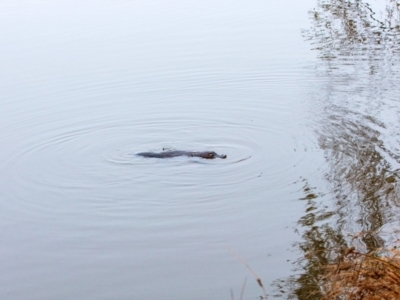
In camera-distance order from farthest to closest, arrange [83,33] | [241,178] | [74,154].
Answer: [83,33] < [74,154] < [241,178]

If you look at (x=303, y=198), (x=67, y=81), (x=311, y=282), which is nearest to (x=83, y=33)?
(x=67, y=81)

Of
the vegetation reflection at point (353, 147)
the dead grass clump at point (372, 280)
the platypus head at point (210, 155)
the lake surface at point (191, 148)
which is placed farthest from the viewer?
the platypus head at point (210, 155)

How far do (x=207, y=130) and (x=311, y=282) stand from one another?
4.61 m

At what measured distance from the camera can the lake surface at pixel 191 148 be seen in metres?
6.49

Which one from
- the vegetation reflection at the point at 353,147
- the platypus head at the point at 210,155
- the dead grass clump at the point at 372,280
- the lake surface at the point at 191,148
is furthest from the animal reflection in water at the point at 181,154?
the dead grass clump at the point at 372,280

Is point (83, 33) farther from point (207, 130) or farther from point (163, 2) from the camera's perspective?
A: point (207, 130)

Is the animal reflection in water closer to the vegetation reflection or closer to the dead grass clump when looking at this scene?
the vegetation reflection

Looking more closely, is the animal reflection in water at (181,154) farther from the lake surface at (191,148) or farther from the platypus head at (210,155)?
the lake surface at (191,148)

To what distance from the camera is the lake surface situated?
649 cm

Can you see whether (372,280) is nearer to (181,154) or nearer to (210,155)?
(210,155)

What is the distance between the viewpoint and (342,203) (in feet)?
23.9

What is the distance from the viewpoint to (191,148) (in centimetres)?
955

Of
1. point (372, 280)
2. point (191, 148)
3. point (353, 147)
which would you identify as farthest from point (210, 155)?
point (372, 280)

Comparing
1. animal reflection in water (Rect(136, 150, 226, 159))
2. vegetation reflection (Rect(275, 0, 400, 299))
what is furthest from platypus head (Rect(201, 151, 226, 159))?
vegetation reflection (Rect(275, 0, 400, 299))
